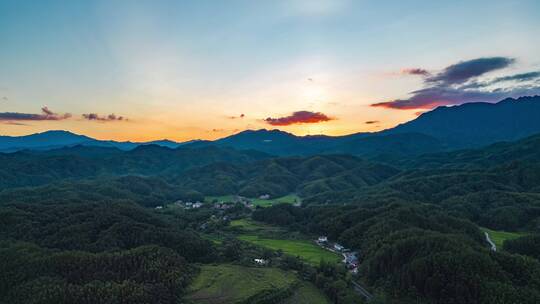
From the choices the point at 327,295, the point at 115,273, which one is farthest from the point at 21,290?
the point at 327,295

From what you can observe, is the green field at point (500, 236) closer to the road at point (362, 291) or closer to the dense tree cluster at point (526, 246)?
the dense tree cluster at point (526, 246)

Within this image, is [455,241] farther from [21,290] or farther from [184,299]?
[21,290]

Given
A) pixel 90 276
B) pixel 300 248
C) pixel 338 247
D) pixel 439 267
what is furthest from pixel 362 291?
pixel 90 276

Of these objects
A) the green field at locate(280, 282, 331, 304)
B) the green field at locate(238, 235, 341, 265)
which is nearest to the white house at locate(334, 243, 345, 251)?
the green field at locate(238, 235, 341, 265)

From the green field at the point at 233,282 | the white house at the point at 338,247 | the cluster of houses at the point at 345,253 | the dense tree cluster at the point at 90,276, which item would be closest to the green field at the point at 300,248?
the cluster of houses at the point at 345,253

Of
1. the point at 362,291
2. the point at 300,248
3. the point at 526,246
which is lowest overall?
the point at 300,248

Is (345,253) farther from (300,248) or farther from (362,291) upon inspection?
(362,291)

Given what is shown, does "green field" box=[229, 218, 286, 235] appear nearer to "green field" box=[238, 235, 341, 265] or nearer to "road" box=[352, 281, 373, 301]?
"green field" box=[238, 235, 341, 265]
